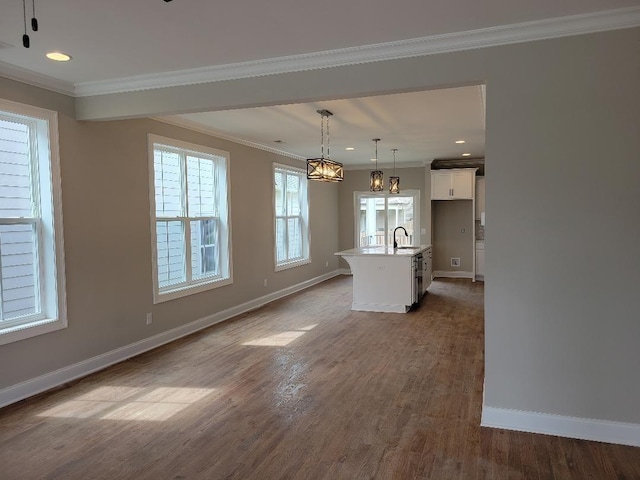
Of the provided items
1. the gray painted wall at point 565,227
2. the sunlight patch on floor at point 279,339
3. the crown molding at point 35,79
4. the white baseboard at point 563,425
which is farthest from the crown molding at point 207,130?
the white baseboard at point 563,425

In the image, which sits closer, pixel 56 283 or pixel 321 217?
pixel 56 283

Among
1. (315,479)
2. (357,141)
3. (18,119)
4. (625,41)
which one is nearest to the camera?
(315,479)

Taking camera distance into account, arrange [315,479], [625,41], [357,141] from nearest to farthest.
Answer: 1. [315,479]
2. [625,41]
3. [357,141]

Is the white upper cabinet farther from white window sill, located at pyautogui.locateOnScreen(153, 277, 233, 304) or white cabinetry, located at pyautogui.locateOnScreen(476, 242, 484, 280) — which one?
white window sill, located at pyautogui.locateOnScreen(153, 277, 233, 304)

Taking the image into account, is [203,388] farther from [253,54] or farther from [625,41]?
[625,41]

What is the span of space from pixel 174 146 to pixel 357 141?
2880 millimetres

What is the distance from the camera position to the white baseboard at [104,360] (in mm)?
3605

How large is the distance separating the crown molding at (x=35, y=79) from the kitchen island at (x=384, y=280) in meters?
3.94

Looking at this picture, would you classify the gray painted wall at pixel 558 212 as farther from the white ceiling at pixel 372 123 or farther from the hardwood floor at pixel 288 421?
the white ceiling at pixel 372 123

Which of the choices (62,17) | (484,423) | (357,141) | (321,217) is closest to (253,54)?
(62,17)

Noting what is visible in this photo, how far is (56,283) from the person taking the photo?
12.7 ft

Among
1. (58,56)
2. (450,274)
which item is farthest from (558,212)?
(450,274)

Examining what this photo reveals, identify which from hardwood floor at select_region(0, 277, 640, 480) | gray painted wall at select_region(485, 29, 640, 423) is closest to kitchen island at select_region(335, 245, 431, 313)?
hardwood floor at select_region(0, 277, 640, 480)

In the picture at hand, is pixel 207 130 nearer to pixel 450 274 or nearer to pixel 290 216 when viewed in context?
pixel 290 216
